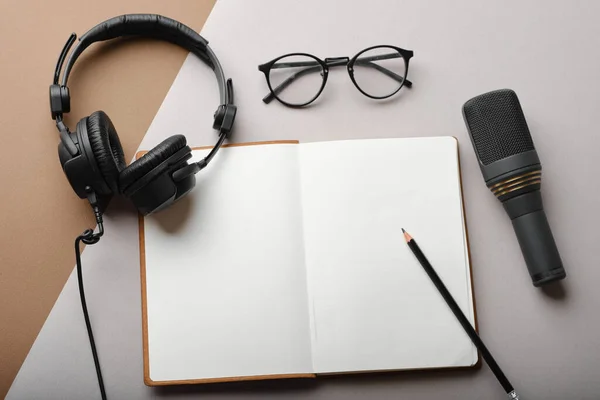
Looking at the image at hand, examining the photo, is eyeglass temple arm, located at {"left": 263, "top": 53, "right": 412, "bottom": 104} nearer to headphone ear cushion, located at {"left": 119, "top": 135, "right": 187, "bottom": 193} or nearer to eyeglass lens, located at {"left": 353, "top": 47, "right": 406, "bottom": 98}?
eyeglass lens, located at {"left": 353, "top": 47, "right": 406, "bottom": 98}

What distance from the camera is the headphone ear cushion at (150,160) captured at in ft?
2.61

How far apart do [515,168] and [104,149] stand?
2.16 feet

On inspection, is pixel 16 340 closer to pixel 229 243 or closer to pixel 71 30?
pixel 229 243

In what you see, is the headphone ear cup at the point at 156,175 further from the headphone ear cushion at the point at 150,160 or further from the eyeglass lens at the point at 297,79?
the eyeglass lens at the point at 297,79

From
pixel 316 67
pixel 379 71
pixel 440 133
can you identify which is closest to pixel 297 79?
pixel 316 67

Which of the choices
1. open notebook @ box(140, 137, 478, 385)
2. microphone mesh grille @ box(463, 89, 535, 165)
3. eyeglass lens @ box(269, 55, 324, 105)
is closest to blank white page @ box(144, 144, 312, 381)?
open notebook @ box(140, 137, 478, 385)

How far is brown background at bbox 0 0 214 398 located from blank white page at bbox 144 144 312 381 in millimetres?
166

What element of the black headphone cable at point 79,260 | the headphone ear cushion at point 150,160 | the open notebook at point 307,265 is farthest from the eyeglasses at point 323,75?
the black headphone cable at point 79,260

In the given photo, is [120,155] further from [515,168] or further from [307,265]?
[515,168]

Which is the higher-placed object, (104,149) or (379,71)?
(379,71)

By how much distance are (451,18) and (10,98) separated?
0.83 m

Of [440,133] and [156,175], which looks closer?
[156,175]

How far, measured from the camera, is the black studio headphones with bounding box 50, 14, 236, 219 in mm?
804

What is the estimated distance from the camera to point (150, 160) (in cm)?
79
